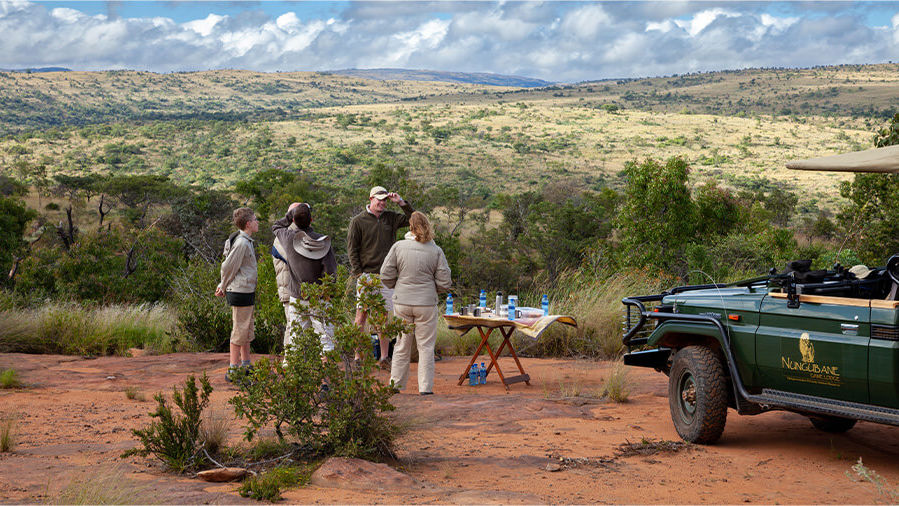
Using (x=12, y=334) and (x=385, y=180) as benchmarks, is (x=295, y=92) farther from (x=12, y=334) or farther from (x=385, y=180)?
(x=12, y=334)

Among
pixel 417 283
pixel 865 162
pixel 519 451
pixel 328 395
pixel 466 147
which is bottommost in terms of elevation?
pixel 519 451

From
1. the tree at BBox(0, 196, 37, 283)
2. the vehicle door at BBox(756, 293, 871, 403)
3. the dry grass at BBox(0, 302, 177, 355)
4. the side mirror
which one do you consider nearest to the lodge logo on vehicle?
the vehicle door at BBox(756, 293, 871, 403)

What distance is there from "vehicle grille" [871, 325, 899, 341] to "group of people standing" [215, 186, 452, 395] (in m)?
3.72

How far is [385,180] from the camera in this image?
84.1 feet

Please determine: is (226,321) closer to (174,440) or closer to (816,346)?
(174,440)

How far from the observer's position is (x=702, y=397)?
6043 millimetres

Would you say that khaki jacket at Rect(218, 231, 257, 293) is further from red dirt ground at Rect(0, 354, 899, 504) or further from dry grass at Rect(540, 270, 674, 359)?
dry grass at Rect(540, 270, 674, 359)

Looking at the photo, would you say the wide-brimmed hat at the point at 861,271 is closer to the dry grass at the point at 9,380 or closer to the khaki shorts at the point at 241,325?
the khaki shorts at the point at 241,325

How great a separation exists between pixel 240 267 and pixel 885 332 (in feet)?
18.8

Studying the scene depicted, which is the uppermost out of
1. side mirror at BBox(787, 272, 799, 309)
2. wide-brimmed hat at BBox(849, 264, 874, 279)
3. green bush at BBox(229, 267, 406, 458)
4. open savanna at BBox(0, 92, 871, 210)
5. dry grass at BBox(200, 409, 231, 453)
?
open savanna at BBox(0, 92, 871, 210)

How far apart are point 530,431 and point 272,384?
2.26 m

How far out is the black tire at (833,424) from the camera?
6562mm

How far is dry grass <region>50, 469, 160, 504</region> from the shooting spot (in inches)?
165

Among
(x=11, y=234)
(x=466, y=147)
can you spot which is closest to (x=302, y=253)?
(x=11, y=234)
